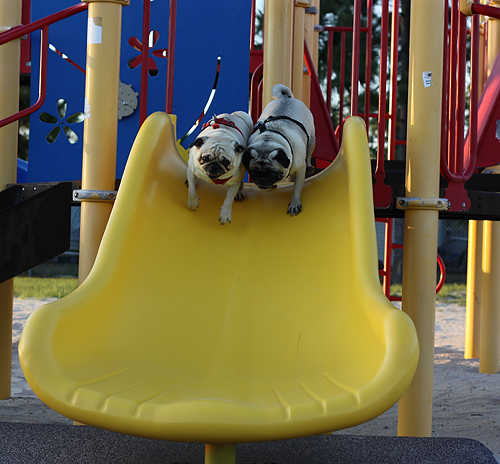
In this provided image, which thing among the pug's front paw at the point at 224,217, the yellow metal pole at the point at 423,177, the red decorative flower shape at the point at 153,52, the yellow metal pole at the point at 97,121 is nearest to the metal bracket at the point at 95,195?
the yellow metal pole at the point at 97,121

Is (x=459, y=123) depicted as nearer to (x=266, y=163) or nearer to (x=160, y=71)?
(x=266, y=163)

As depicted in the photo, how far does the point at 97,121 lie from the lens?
238cm

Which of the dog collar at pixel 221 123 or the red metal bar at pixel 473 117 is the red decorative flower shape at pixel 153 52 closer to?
the dog collar at pixel 221 123

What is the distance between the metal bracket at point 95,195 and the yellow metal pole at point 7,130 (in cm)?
127

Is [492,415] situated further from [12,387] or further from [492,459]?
[12,387]

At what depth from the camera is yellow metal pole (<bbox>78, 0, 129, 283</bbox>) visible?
2.37m

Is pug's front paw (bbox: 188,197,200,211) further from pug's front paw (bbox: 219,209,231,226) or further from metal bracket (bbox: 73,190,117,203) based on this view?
metal bracket (bbox: 73,190,117,203)

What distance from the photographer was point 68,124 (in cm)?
401

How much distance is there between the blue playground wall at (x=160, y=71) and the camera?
377cm

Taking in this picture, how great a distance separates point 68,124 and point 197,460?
9.49ft

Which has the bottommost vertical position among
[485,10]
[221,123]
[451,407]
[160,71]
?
[451,407]

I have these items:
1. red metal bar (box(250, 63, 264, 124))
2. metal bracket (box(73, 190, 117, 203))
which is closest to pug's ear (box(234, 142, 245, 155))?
metal bracket (box(73, 190, 117, 203))

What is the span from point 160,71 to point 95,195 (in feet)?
6.23

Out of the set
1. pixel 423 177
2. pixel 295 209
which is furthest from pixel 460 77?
pixel 295 209
